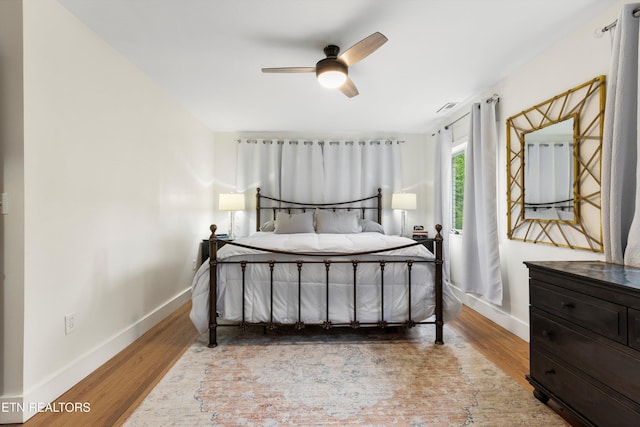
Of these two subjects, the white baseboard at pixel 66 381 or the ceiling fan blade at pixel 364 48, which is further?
the ceiling fan blade at pixel 364 48

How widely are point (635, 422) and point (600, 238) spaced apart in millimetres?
1174

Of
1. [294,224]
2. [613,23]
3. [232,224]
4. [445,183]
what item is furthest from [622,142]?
[232,224]

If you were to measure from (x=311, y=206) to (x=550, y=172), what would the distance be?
10.0ft

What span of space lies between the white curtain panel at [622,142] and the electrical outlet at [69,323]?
11.0ft

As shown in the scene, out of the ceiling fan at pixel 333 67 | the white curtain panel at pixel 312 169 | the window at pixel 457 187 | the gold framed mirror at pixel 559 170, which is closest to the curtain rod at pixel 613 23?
the gold framed mirror at pixel 559 170

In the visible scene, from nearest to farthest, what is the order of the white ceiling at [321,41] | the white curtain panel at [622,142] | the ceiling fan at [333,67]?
1. the white curtain panel at [622,142]
2. the white ceiling at [321,41]
3. the ceiling fan at [333,67]

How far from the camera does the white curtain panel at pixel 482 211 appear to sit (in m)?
2.89

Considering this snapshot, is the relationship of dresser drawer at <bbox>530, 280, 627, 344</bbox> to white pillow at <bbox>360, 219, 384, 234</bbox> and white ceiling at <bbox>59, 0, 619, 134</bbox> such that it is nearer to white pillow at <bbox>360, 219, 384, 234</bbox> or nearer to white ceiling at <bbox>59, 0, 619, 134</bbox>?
white ceiling at <bbox>59, 0, 619, 134</bbox>

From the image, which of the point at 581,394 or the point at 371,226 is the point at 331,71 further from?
the point at 371,226

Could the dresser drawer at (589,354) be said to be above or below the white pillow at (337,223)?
below

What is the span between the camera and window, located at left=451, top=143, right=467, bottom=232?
402cm

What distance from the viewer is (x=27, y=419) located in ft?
5.28

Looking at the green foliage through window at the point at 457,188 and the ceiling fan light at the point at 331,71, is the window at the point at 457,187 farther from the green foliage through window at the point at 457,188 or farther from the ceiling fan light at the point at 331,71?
the ceiling fan light at the point at 331,71

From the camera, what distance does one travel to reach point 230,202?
4320mm
